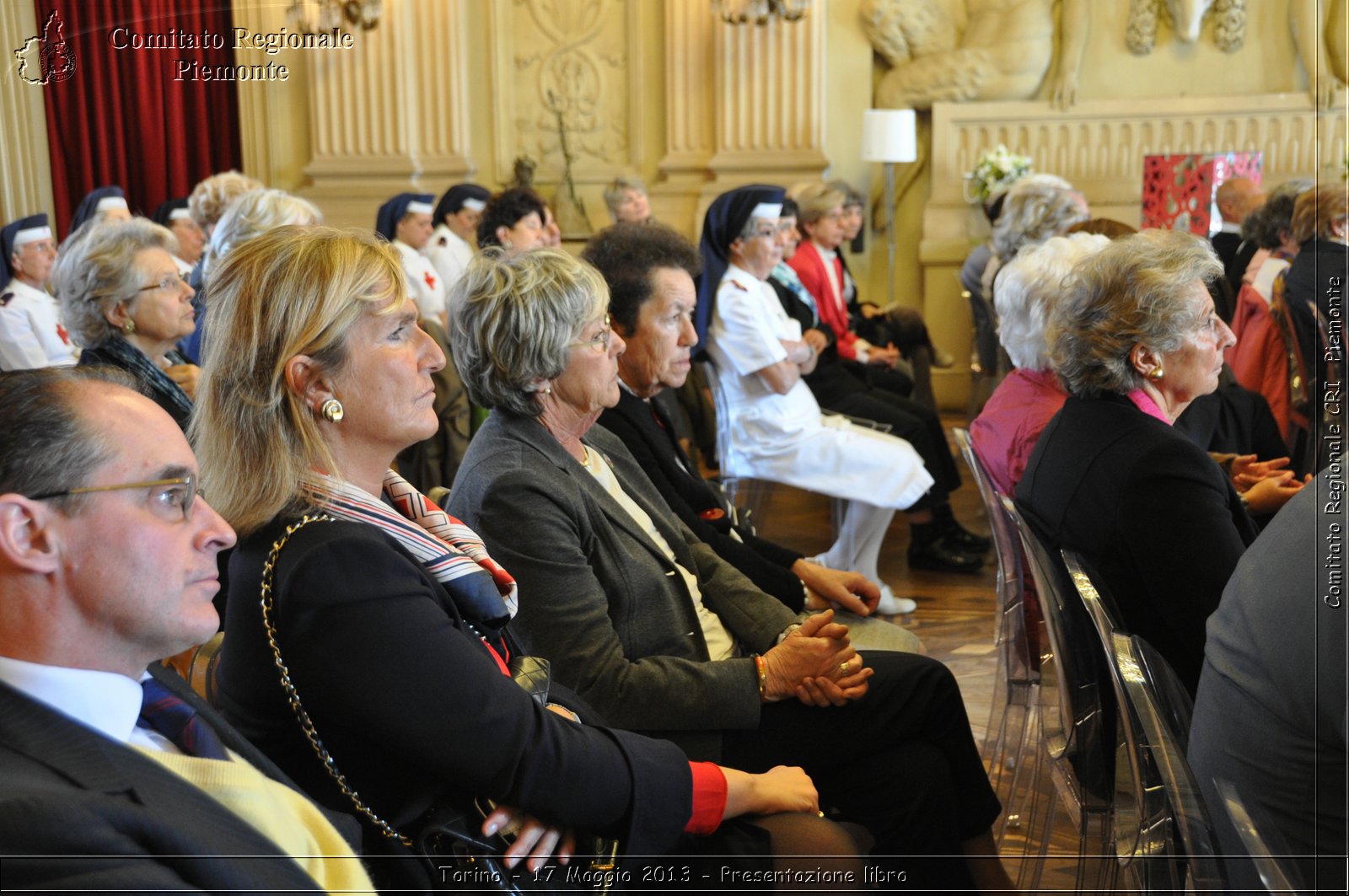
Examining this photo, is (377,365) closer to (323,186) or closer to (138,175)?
(138,175)

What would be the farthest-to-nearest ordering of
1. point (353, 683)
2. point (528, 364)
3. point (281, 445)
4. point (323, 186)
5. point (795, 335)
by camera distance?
point (323, 186) → point (795, 335) → point (528, 364) → point (281, 445) → point (353, 683)

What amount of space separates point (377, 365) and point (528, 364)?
1.53ft

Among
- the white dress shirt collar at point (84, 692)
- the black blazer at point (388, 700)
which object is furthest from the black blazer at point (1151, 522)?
the white dress shirt collar at point (84, 692)

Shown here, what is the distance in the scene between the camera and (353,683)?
1.22 meters

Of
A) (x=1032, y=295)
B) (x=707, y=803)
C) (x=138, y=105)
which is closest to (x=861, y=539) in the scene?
(x=1032, y=295)

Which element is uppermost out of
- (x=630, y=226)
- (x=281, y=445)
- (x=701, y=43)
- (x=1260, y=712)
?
(x=701, y=43)

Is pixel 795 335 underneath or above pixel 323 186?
underneath

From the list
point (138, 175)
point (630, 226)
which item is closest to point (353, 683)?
point (630, 226)

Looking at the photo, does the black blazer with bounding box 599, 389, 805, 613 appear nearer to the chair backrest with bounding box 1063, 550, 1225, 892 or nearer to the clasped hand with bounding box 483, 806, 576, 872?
the chair backrest with bounding box 1063, 550, 1225, 892

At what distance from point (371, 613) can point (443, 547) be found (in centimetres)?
19

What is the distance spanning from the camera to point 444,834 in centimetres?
127

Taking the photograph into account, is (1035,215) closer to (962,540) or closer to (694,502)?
(962,540)

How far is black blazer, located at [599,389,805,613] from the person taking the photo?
2.49 metres

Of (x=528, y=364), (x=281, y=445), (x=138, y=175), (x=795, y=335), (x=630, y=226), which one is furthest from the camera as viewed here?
(x=138, y=175)
